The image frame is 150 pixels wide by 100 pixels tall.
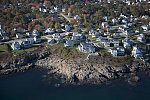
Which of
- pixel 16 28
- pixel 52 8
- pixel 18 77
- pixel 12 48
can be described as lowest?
pixel 18 77

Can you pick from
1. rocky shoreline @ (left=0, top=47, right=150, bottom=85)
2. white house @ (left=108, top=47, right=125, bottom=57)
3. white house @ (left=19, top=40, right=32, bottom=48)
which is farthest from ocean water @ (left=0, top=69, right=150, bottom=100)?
white house @ (left=19, top=40, right=32, bottom=48)

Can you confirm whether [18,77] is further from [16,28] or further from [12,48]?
[16,28]

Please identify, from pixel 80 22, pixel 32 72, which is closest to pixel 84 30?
pixel 80 22

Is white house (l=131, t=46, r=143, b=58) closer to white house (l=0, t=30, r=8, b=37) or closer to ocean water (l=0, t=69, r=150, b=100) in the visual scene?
ocean water (l=0, t=69, r=150, b=100)

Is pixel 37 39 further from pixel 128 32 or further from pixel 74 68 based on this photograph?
pixel 128 32

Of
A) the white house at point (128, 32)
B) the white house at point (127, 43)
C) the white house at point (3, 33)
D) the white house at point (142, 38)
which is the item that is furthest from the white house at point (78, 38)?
the white house at point (3, 33)

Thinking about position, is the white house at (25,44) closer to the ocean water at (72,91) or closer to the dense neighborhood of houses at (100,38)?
the dense neighborhood of houses at (100,38)
